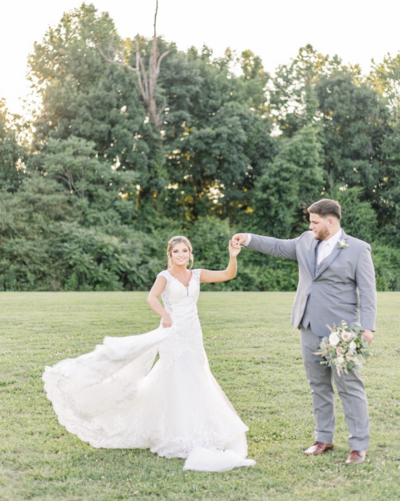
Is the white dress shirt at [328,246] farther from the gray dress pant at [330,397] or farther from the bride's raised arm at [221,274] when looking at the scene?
the bride's raised arm at [221,274]

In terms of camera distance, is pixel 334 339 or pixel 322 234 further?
pixel 322 234

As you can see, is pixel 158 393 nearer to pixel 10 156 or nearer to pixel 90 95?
pixel 90 95

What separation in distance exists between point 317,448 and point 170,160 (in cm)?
2753

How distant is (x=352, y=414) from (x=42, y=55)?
29832 mm

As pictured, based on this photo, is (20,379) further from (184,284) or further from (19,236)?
(19,236)

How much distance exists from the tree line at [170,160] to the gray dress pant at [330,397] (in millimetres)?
20243

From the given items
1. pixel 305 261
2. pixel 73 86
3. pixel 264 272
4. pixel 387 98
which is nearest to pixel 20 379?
pixel 305 261

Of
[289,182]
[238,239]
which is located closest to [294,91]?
[289,182]

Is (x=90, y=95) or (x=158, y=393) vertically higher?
(x=90, y=95)

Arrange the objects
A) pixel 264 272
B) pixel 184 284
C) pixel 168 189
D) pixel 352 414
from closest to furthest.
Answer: pixel 352 414
pixel 184 284
pixel 264 272
pixel 168 189

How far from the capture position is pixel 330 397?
530 centimetres

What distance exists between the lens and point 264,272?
2922 cm

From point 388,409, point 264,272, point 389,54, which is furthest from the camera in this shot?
point 389,54

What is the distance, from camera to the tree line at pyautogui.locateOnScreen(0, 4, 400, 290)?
25922 mm
